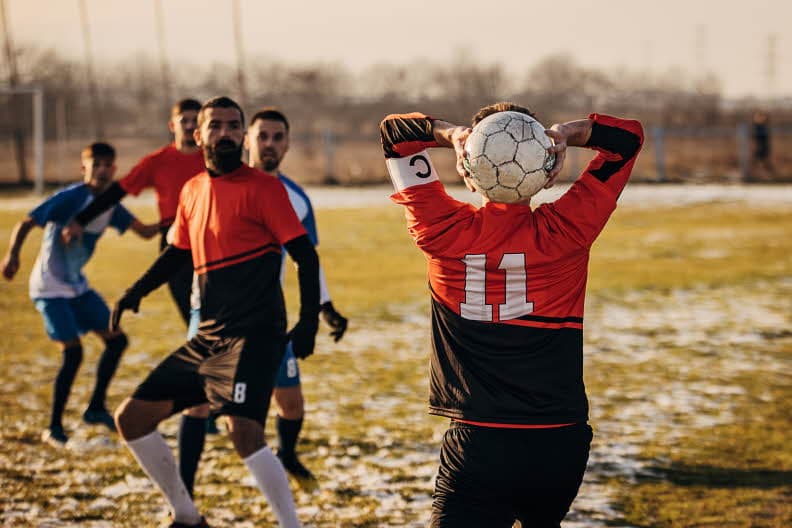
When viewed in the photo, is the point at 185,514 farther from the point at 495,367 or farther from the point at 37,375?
the point at 37,375

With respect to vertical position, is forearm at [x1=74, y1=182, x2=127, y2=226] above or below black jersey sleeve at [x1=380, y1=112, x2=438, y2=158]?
below

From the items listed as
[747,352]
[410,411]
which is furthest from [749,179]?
[410,411]

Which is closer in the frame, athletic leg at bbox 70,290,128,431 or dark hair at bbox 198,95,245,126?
dark hair at bbox 198,95,245,126

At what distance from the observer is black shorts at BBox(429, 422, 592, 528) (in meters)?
3.00

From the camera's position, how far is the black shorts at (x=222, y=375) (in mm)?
4387

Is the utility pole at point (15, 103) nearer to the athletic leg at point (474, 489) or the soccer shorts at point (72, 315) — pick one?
the soccer shorts at point (72, 315)

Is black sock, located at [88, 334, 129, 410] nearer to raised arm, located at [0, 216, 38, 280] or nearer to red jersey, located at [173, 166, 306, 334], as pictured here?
raised arm, located at [0, 216, 38, 280]

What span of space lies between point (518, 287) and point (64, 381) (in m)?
4.71

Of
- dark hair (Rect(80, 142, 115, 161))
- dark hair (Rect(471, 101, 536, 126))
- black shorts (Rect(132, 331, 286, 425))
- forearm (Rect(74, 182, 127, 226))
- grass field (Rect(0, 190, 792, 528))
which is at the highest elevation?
dark hair (Rect(471, 101, 536, 126))

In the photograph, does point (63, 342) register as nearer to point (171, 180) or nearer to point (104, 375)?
point (104, 375)

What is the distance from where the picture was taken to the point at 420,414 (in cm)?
736

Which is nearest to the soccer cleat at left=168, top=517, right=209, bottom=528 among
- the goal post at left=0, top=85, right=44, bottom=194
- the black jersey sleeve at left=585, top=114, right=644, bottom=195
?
the black jersey sleeve at left=585, top=114, right=644, bottom=195

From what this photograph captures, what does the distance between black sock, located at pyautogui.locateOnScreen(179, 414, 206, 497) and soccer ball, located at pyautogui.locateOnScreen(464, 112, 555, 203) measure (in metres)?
2.83

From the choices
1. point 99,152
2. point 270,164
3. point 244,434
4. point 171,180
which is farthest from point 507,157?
point 99,152
